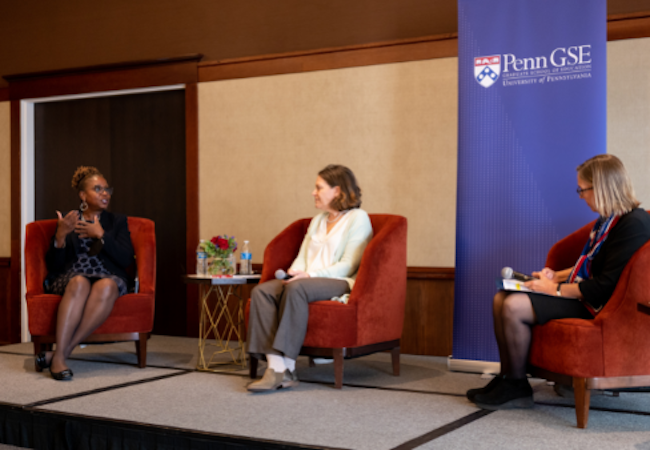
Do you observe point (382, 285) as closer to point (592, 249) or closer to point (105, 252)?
point (592, 249)

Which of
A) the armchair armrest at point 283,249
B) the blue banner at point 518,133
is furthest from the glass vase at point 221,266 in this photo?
the blue banner at point 518,133

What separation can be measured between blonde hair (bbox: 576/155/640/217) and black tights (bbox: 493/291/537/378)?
0.51 meters

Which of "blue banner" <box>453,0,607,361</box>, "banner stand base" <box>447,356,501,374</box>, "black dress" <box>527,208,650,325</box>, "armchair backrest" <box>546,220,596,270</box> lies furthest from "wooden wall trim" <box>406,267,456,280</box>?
"black dress" <box>527,208,650,325</box>

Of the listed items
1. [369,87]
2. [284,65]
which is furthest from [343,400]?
[284,65]

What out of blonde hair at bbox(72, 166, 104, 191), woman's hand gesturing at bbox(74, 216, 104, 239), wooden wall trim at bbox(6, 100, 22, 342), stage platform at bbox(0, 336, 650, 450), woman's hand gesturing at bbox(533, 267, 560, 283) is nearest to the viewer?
stage platform at bbox(0, 336, 650, 450)

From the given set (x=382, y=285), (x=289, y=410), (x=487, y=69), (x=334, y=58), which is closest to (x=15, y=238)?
(x=334, y=58)

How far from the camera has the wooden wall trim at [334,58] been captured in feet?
15.1

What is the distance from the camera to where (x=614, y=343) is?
8.91 feet

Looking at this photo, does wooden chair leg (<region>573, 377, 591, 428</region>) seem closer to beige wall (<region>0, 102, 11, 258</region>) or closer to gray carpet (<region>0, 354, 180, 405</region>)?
gray carpet (<region>0, 354, 180, 405</region>)

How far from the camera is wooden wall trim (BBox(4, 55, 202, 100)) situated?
216 inches

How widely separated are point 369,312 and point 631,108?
208 centimetres

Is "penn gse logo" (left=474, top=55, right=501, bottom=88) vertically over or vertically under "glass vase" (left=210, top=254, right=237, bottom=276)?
over

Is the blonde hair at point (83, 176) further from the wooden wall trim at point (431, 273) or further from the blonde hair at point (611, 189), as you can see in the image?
the blonde hair at point (611, 189)

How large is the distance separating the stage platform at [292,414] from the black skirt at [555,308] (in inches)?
17.2
